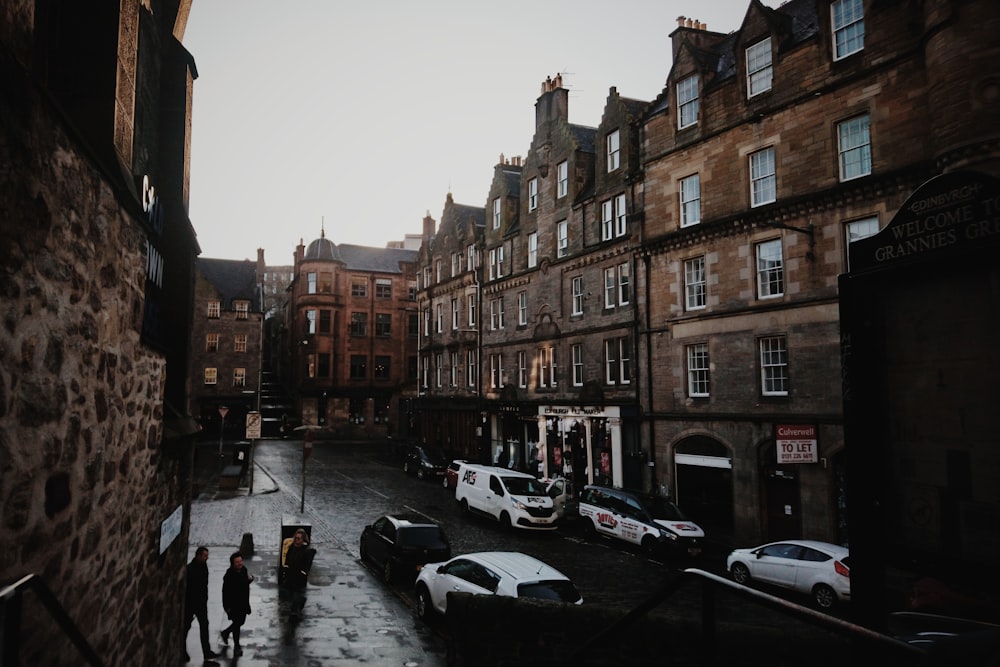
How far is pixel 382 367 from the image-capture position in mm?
65125

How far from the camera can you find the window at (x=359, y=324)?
64.5 m

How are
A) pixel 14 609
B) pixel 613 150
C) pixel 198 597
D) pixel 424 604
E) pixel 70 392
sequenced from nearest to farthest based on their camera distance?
pixel 14 609
pixel 70 392
pixel 198 597
pixel 424 604
pixel 613 150

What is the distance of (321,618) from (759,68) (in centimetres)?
2153

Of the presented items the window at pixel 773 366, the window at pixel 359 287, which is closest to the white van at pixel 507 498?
the window at pixel 773 366

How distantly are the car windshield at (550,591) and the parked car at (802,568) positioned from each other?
4.52 meters

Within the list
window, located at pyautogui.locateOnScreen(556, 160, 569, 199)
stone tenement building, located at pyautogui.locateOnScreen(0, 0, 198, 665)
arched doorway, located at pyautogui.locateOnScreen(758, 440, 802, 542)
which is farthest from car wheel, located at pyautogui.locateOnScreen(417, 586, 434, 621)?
window, located at pyautogui.locateOnScreen(556, 160, 569, 199)

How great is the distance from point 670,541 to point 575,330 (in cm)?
1458

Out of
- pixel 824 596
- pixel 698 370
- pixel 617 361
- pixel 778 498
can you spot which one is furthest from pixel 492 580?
pixel 617 361

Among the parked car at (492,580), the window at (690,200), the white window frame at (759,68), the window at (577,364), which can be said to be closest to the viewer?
the parked car at (492,580)

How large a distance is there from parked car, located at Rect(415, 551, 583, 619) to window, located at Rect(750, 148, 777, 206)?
15410mm

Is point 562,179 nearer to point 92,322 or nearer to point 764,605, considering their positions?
point 92,322

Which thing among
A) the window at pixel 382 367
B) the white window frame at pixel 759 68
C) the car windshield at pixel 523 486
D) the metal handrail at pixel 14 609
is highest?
the white window frame at pixel 759 68

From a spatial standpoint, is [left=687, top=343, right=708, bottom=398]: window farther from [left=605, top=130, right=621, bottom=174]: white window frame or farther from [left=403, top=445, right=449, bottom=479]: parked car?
[left=403, top=445, right=449, bottom=479]: parked car

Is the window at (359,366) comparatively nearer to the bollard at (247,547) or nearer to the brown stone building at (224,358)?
the brown stone building at (224,358)
